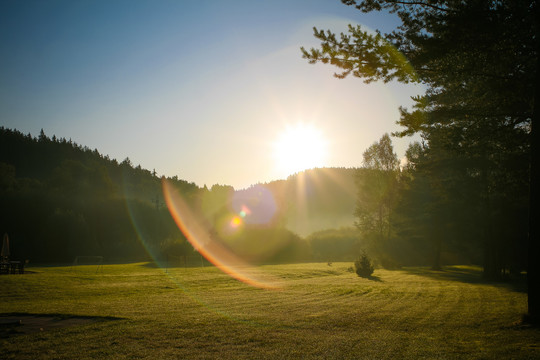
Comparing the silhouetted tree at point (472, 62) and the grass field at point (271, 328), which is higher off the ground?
the silhouetted tree at point (472, 62)

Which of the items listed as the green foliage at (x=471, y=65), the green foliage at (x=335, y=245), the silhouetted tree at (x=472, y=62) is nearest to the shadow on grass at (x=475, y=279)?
the green foliage at (x=471, y=65)

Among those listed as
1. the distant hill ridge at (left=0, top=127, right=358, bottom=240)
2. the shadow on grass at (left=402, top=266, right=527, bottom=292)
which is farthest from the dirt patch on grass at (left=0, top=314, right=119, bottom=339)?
the distant hill ridge at (left=0, top=127, right=358, bottom=240)

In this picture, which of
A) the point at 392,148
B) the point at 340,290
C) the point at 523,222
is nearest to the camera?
the point at 340,290

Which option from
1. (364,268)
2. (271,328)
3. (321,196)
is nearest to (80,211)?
(364,268)

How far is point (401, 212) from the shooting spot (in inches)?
1633

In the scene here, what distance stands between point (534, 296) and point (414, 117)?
638cm

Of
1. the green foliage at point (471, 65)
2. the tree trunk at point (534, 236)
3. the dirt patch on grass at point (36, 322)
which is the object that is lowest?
the dirt patch on grass at point (36, 322)

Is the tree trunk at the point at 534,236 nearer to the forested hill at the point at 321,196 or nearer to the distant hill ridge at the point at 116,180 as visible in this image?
the distant hill ridge at the point at 116,180

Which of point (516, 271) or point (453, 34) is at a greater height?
point (453, 34)

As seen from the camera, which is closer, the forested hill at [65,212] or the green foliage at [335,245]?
the forested hill at [65,212]

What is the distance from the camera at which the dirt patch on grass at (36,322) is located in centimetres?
782

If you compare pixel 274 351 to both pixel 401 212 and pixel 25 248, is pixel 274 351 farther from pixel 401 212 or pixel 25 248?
pixel 25 248

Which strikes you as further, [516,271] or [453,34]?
[516,271]

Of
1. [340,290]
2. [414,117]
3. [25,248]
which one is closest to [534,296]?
[414,117]
